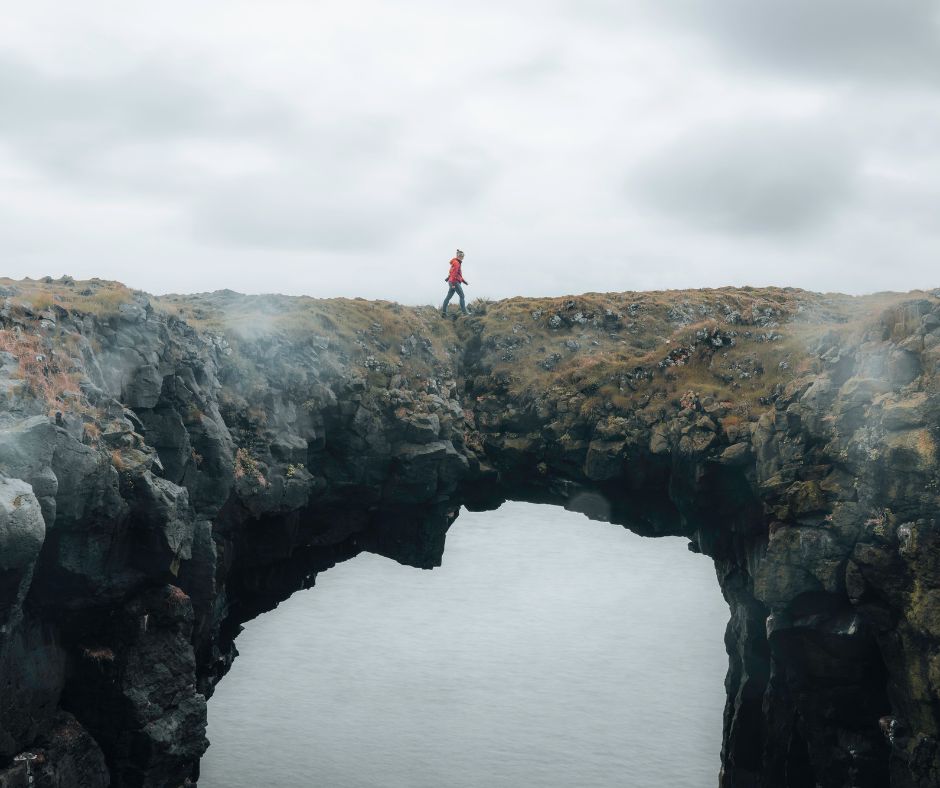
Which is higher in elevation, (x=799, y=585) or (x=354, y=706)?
(x=799, y=585)

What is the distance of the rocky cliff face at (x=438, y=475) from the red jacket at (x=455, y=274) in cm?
253

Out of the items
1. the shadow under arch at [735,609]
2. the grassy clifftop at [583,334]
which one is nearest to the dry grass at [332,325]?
the grassy clifftop at [583,334]

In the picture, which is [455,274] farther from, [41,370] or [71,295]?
[41,370]

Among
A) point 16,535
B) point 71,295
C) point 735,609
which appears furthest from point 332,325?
point 16,535

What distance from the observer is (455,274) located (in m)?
49.8

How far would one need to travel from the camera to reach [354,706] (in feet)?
195

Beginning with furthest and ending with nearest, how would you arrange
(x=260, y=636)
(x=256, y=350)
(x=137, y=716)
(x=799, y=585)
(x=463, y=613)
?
(x=463, y=613)
(x=260, y=636)
(x=256, y=350)
(x=799, y=585)
(x=137, y=716)

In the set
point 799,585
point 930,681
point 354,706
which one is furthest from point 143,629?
point 354,706

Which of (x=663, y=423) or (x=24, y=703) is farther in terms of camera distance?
(x=663, y=423)

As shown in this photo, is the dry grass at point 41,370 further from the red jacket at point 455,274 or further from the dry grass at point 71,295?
the red jacket at point 455,274

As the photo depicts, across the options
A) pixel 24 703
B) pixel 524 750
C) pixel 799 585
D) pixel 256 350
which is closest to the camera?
pixel 24 703

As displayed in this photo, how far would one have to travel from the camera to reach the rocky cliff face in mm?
26781

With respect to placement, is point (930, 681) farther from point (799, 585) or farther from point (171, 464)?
point (171, 464)

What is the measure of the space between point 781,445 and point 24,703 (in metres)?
26.8
